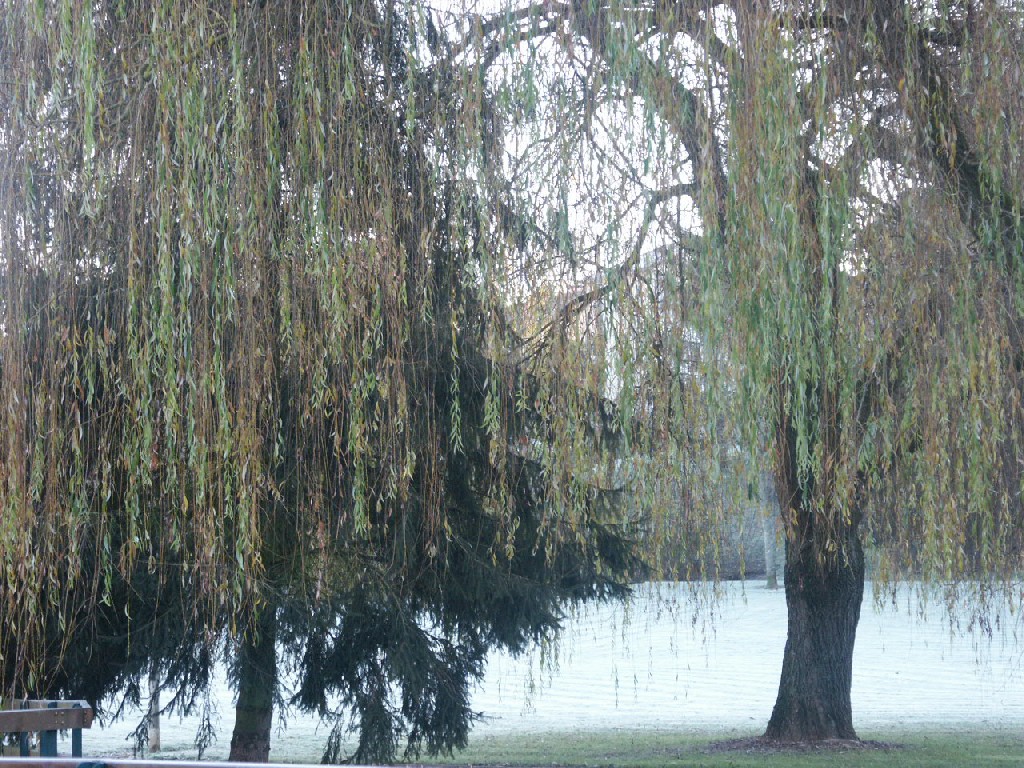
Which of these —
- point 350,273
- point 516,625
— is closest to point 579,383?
point 350,273

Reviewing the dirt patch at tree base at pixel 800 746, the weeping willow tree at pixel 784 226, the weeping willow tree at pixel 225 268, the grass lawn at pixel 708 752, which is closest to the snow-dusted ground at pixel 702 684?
the grass lawn at pixel 708 752

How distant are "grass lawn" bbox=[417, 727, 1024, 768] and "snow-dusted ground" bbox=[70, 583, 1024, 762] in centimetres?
23

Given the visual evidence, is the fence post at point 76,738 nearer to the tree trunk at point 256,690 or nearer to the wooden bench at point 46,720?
the wooden bench at point 46,720

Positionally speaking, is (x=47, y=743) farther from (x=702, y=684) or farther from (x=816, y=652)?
(x=702, y=684)

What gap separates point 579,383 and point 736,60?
0.78 meters

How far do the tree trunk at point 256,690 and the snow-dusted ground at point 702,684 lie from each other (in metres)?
0.12

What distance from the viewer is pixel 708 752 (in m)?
5.40

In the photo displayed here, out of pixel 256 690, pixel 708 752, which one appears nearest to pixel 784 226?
pixel 256 690

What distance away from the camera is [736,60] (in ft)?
7.16

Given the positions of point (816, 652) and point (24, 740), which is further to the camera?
point (816, 652)

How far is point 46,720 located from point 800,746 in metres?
3.55

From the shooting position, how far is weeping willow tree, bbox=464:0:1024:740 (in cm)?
217

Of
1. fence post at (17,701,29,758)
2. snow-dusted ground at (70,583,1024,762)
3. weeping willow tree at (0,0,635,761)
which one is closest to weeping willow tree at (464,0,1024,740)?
weeping willow tree at (0,0,635,761)

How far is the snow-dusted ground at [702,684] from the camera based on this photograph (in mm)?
5254
